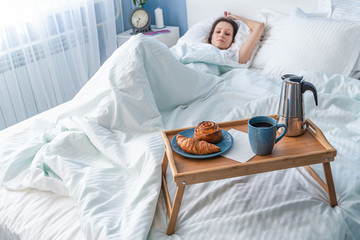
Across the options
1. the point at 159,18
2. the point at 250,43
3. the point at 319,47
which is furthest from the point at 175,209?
the point at 159,18

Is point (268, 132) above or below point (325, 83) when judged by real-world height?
above

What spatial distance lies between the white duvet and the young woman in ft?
1.27

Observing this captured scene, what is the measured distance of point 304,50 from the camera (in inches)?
77.4

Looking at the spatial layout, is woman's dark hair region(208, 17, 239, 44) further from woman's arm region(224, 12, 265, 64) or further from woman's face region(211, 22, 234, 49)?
woman's arm region(224, 12, 265, 64)

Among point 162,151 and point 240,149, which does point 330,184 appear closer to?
point 240,149

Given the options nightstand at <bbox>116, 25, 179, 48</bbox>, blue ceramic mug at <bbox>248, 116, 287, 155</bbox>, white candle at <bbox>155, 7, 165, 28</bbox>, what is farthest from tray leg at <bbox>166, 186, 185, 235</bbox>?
white candle at <bbox>155, 7, 165, 28</bbox>

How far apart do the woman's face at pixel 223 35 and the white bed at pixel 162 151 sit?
1.15ft

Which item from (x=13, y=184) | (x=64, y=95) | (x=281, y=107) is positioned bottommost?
(x=64, y=95)

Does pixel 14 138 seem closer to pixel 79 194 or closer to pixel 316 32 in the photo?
pixel 79 194

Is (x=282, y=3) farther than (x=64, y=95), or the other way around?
(x=64, y=95)

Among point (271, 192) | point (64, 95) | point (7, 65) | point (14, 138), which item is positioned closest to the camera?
point (271, 192)

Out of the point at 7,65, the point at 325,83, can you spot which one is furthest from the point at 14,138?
the point at 325,83

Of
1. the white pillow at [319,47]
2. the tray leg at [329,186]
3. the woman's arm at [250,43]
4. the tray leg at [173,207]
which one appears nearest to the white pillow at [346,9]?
the white pillow at [319,47]

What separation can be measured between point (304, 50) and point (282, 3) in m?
0.69
